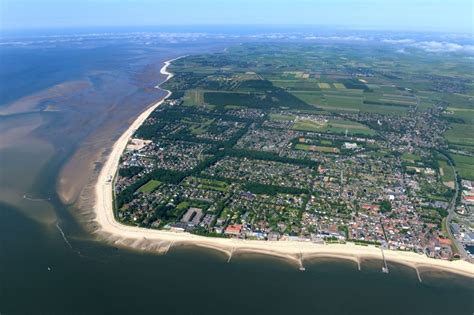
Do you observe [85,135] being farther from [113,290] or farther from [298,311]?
[298,311]

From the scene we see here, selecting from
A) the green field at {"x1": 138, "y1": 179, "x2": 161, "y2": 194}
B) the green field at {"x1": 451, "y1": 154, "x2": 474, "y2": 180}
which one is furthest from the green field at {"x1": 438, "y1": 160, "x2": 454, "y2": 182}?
the green field at {"x1": 138, "y1": 179, "x2": 161, "y2": 194}

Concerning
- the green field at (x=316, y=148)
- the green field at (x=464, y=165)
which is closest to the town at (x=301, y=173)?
the green field at (x=316, y=148)

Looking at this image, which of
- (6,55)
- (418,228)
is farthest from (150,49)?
(418,228)

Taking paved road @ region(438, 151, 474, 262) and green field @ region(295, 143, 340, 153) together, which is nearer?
paved road @ region(438, 151, 474, 262)

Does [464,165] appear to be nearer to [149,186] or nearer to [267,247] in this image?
[267,247]

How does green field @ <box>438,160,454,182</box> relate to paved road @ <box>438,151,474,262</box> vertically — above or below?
above

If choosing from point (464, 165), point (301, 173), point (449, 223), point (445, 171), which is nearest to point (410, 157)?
point (445, 171)

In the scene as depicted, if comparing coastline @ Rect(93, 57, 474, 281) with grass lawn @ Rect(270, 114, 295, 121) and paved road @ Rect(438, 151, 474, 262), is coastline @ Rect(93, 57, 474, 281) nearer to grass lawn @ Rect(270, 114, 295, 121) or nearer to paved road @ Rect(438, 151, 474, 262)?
paved road @ Rect(438, 151, 474, 262)

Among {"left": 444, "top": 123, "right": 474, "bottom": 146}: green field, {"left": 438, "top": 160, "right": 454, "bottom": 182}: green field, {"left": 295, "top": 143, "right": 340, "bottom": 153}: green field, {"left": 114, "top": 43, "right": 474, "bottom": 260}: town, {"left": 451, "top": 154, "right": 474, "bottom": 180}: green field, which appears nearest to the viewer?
{"left": 114, "top": 43, "right": 474, "bottom": 260}: town

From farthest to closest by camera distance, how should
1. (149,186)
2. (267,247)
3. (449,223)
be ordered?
(149,186) → (449,223) → (267,247)
